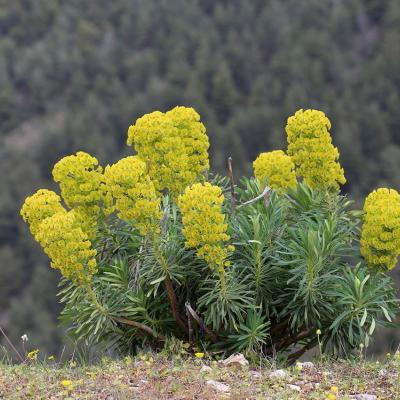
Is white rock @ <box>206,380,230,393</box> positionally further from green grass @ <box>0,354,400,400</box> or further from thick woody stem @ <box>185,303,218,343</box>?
thick woody stem @ <box>185,303,218,343</box>

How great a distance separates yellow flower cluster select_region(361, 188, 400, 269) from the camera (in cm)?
776

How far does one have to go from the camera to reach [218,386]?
6.52 m

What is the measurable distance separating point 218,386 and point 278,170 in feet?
9.17

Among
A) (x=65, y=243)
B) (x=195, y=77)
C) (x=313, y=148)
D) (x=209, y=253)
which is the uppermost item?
(x=195, y=77)

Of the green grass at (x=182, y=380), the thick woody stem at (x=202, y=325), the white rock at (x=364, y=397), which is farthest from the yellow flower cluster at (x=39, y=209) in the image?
the white rock at (x=364, y=397)

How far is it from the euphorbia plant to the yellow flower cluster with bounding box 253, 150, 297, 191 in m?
0.02

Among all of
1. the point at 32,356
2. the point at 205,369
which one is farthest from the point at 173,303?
the point at 32,356

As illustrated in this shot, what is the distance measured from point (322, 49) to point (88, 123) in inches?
1243

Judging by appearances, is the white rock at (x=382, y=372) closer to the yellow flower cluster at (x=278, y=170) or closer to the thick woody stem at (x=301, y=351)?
the thick woody stem at (x=301, y=351)

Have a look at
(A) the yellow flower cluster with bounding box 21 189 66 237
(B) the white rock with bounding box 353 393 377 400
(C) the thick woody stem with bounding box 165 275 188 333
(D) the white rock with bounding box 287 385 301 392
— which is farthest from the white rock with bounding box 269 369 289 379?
(A) the yellow flower cluster with bounding box 21 189 66 237

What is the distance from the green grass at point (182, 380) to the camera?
644cm

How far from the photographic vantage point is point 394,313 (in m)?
8.06

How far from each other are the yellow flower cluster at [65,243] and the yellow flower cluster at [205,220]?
90 cm

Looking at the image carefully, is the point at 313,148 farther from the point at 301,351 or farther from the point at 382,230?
the point at 301,351
